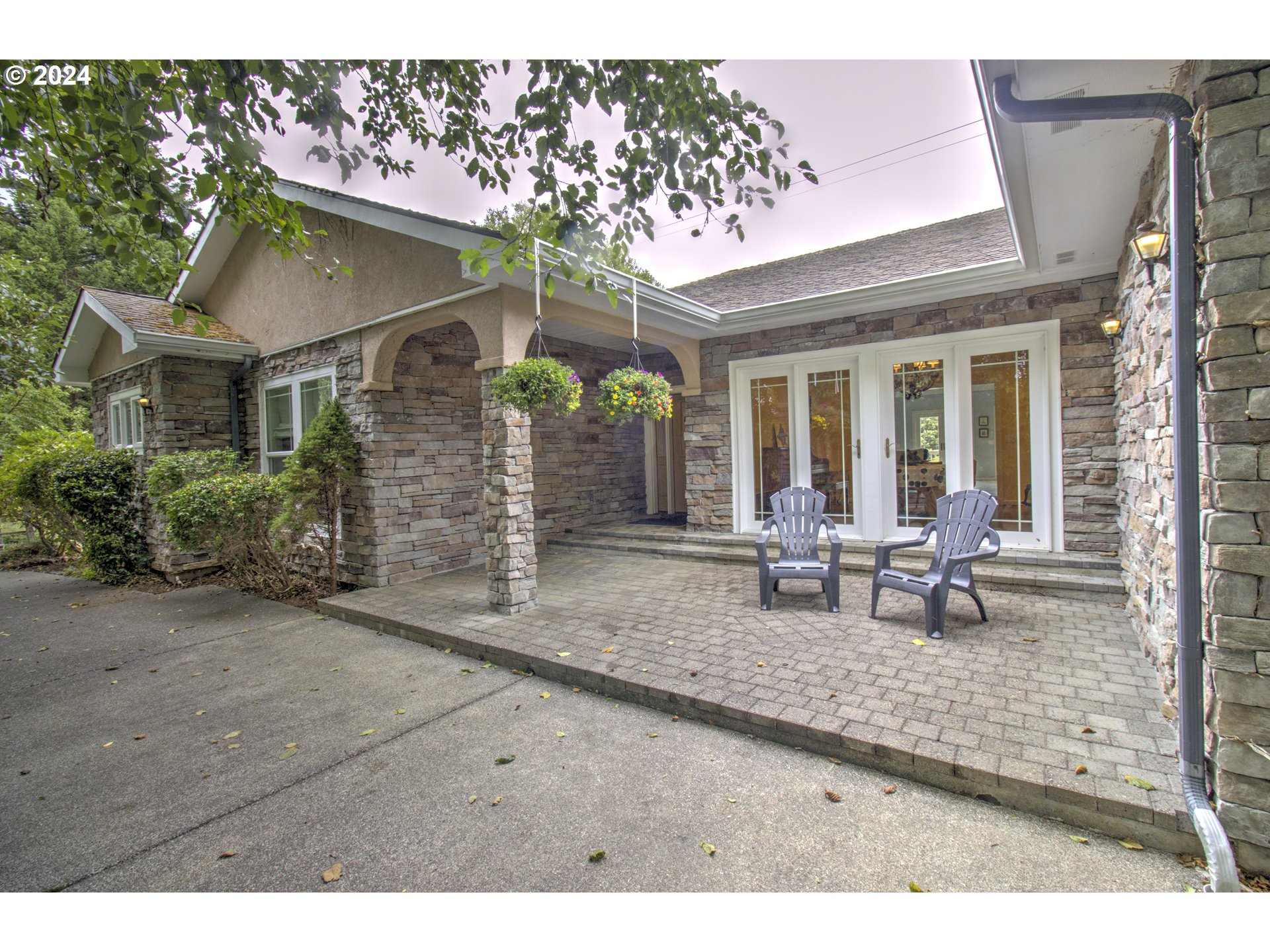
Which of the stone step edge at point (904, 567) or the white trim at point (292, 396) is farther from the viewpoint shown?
the white trim at point (292, 396)

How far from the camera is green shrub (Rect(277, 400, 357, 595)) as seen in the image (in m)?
5.25

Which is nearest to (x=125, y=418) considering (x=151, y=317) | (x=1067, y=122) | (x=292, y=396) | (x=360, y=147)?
(x=151, y=317)

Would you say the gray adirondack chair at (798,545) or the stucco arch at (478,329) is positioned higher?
the stucco arch at (478,329)

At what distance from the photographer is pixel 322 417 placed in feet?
18.1

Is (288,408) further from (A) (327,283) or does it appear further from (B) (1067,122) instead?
(B) (1067,122)

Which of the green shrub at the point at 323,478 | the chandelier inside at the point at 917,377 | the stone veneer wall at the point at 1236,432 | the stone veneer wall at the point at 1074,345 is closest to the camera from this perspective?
the stone veneer wall at the point at 1236,432

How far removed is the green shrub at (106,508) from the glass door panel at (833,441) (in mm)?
8557

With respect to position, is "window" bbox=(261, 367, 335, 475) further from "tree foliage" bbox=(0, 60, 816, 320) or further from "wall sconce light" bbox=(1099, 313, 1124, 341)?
"wall sconce light" bbox=(1099, 313, 1124, 341)

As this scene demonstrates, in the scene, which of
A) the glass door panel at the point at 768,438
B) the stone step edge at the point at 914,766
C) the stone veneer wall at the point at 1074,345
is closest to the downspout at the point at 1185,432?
the stone step edge at the point at 914,766

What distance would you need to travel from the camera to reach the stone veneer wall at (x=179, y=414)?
6.70 metres

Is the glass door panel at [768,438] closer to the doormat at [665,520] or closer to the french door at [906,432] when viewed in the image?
the french door at [906,432]

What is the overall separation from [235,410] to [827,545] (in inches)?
300
